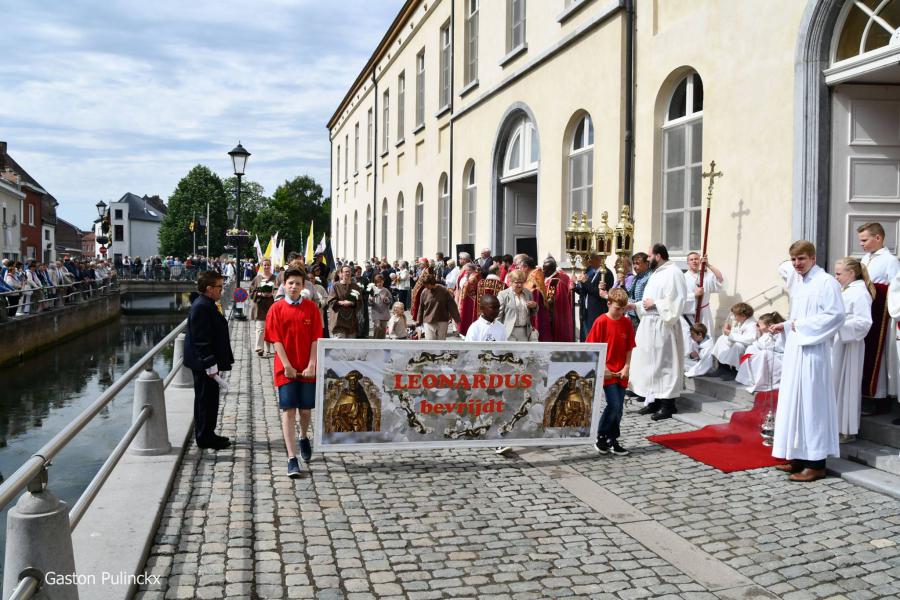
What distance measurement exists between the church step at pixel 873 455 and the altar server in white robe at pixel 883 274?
1.53ft

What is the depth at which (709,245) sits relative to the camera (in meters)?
10.4

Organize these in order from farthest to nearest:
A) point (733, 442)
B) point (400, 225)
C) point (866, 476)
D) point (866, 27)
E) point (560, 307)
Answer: point (400, 225), point (560, 307), point (866, 27), point (733, 442), point (866, 476)

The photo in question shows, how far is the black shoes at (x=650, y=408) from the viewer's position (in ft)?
29.2

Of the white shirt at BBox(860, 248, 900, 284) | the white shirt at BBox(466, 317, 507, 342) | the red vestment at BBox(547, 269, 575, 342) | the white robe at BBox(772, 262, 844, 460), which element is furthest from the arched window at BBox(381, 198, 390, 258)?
the white robe at BBox(772, 262, 844, 460)

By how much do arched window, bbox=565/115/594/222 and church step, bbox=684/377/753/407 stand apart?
5369mm

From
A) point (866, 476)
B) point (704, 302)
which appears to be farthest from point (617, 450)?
point (704, 302)

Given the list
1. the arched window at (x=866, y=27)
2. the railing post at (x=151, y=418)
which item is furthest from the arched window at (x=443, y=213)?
the railing post at (x=151, y=418)

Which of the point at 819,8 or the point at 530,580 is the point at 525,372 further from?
the point at 819,8

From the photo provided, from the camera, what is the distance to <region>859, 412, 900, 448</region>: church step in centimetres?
654

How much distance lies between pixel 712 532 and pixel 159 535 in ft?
11.8

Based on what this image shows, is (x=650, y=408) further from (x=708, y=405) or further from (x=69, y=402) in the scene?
(x=69, y=402)

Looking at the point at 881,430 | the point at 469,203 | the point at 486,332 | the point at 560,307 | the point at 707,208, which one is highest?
the point at 469,203

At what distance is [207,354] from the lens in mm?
7141

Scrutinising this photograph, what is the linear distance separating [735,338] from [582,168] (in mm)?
6445
